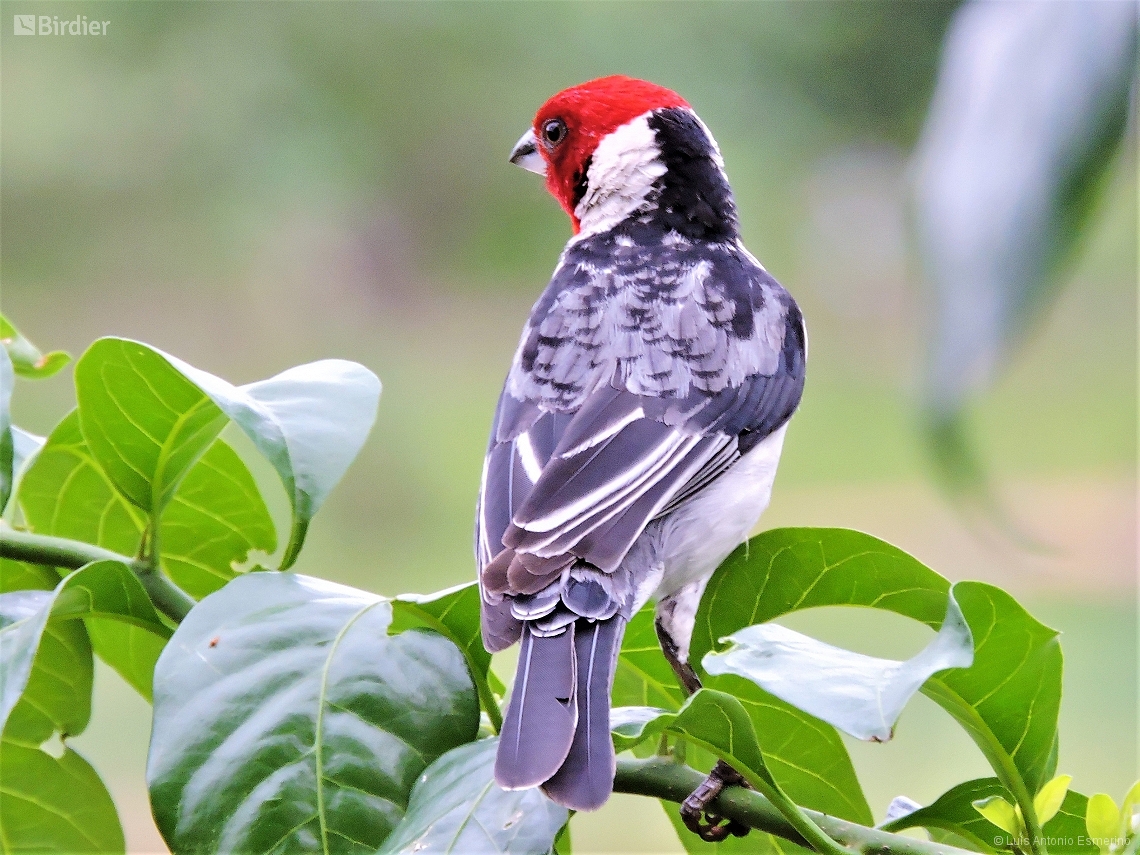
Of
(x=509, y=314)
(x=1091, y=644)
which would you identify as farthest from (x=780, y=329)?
(x=509, y=314)

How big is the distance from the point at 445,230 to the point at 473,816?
851 cm

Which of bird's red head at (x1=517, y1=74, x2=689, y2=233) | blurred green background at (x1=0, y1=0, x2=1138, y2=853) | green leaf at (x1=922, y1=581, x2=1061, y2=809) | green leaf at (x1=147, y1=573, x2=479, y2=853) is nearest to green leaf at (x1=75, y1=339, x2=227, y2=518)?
green leaf at (x1=147, y1=573, x2=479, y2=853)

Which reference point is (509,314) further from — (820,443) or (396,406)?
(820,443)

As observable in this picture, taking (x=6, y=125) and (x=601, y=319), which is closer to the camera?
(x=601, y=319)

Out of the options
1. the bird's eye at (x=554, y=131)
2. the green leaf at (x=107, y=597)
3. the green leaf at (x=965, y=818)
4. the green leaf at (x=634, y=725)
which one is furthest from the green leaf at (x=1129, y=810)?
the bird's eye at (x=554, y=131)

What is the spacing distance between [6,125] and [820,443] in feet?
19.0

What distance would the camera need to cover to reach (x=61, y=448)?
4.10 feet

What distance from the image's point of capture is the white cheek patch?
2.10 metres

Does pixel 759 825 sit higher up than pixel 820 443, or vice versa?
pixel 820 443

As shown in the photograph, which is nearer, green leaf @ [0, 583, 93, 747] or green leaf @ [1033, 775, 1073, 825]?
green leaf @ [1033, 775, 1073, 825]

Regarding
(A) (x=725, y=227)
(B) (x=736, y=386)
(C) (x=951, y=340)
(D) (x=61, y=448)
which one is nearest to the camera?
(C) (x=951, y=340)

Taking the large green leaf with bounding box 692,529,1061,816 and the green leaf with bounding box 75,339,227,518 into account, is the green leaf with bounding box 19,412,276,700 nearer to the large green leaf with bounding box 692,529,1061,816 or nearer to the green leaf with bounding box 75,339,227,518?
the green leaf with bounding box 75,339,227,518

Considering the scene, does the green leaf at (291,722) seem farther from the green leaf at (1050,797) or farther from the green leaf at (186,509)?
the green leaf at (1050,797)

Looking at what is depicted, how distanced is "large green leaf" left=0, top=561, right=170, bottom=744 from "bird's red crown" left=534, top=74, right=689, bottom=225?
134 cm
